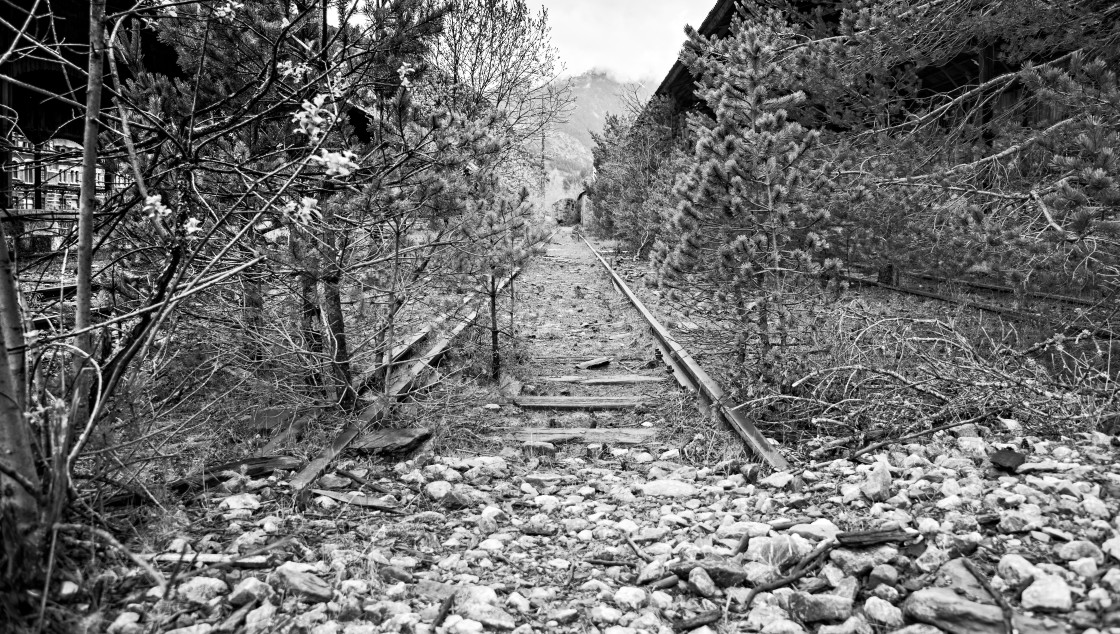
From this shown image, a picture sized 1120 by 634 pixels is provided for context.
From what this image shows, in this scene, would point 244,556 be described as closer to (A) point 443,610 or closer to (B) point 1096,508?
(A) point 443,610

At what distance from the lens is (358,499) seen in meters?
3.74

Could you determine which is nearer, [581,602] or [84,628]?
[84,628]

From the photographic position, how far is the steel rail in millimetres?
4332

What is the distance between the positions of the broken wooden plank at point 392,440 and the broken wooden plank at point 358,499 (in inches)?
30.9

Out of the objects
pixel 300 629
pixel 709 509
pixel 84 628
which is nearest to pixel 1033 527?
pixel 709 509

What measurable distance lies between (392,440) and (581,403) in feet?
6.76

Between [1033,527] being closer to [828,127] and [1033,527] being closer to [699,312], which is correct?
[699,312]

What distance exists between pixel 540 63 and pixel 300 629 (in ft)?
78.0

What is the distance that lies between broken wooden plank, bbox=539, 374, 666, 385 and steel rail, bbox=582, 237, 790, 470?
0.89 ft

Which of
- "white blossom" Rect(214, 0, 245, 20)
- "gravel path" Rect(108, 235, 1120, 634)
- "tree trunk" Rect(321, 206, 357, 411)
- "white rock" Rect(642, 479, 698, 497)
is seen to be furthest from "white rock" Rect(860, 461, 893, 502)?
"white blossom" Rect(214, 0, 245, 20)

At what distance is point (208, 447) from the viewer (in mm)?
4586

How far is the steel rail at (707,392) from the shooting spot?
14.2ft

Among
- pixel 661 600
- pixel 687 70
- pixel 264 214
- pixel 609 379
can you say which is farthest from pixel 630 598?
pixel 687 70

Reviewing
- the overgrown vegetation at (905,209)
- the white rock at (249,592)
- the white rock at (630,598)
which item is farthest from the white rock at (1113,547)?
the white rock at (249,592)
